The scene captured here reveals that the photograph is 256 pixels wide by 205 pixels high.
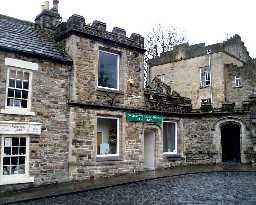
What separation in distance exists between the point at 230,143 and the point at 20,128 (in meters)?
15.3

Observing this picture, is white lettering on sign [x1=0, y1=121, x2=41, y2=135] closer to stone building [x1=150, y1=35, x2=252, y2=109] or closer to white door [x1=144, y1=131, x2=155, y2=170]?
white door [x1=144, y1=131, x2=155, y2=170]

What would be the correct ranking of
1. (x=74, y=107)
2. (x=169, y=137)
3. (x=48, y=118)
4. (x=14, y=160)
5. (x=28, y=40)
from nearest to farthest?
1. (x=14, y=160)
2. (x=48, y=118)
3. (x=28, y=40)
4. (x=74, y=107)
5. (x=169, y=137)

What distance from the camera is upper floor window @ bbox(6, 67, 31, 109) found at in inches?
518

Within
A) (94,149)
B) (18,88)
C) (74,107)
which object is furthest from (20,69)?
(94,149)

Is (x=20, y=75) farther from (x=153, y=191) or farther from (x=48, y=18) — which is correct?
(x=153, y=191)

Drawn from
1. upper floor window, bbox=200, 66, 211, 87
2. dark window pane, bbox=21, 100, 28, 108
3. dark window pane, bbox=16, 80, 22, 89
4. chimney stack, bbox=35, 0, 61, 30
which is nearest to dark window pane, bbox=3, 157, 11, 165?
dark window pane, bbox=21, 100, 28, 108

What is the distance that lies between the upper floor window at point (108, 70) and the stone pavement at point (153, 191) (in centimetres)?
466

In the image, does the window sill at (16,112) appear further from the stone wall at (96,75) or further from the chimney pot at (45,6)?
the chimney pot at (45,6)

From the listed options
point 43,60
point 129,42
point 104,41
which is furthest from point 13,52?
point 129,42

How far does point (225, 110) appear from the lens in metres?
21.4

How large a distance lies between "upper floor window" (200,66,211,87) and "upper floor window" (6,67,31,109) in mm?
25820

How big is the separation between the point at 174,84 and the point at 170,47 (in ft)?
19.1

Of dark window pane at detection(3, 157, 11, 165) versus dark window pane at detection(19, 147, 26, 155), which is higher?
dark window pane at detection(19, 147, 26, 155)

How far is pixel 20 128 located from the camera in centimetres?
1294
